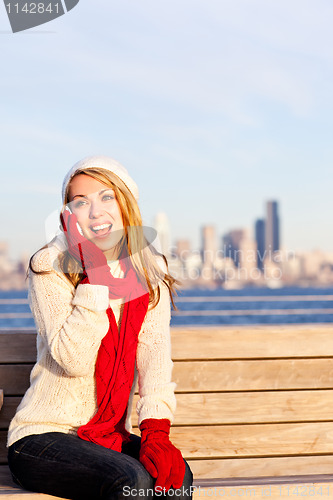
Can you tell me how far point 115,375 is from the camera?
1.89 metres

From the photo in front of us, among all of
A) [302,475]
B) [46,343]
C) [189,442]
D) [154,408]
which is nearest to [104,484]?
[154,408]

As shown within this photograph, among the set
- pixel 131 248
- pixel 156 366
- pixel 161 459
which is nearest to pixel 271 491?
pixel 161 459

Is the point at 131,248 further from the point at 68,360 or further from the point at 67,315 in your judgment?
the point at 68,360

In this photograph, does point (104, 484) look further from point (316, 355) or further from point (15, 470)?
point (316, 355)

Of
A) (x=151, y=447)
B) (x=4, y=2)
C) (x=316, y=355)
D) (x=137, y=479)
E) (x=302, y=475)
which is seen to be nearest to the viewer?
(x=137, y=479)

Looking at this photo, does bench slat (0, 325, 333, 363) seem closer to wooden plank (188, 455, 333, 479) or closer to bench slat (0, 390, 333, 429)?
bench slat (0, 390, 333, 429)

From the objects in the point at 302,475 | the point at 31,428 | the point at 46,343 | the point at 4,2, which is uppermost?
the point at 4,2

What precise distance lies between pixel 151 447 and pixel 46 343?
462mm

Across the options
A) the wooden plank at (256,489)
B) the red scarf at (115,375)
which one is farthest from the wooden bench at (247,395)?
the red scarf at (115,375)

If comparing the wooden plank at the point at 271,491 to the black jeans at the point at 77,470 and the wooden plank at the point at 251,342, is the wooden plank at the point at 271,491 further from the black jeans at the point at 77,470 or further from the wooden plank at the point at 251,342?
the wooden plank at the point at 251,342

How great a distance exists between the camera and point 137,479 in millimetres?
1646

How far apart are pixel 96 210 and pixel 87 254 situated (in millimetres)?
150

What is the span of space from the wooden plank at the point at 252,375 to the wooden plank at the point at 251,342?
0.03 metres

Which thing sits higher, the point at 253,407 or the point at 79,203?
the point at 79,203
